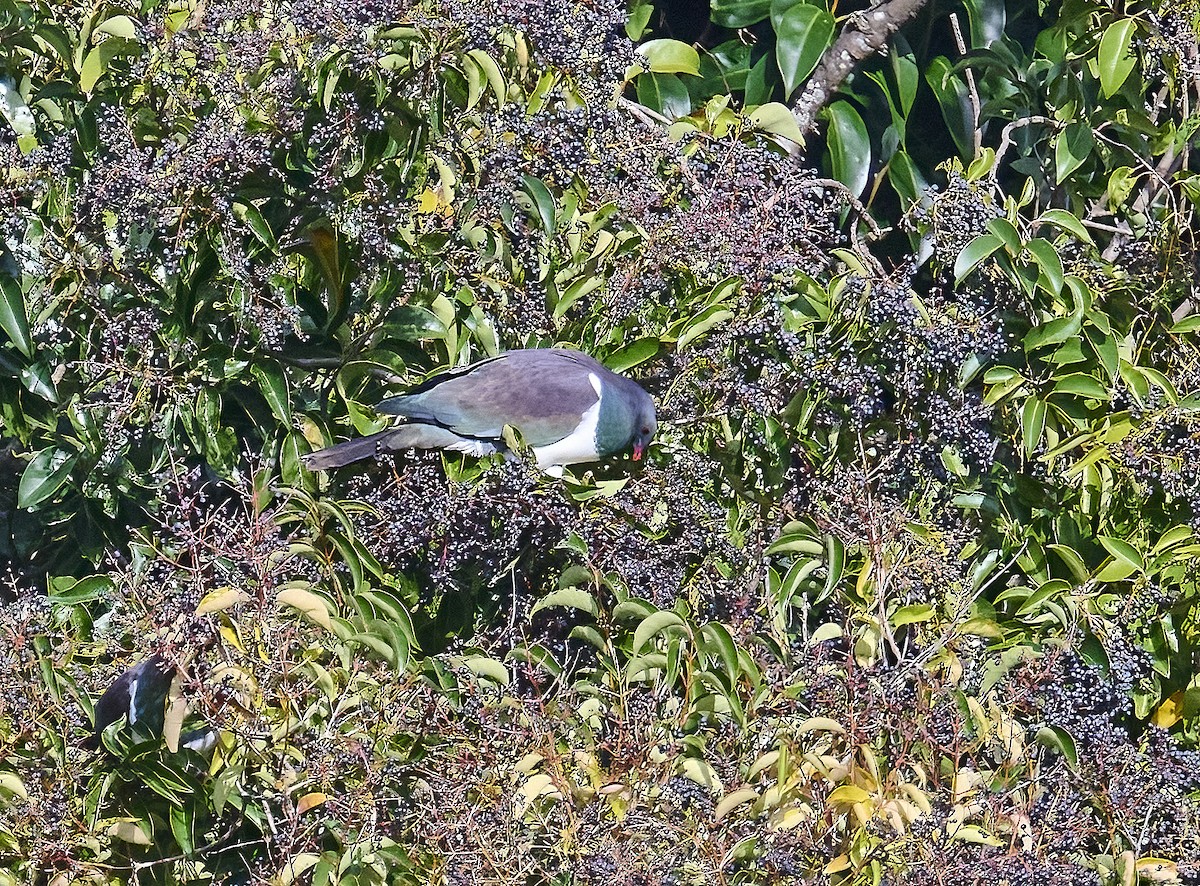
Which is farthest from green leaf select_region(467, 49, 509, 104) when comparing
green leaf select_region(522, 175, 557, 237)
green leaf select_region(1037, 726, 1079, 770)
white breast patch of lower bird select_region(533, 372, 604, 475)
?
green leaf select_region(1037, 726, 1079, 770)

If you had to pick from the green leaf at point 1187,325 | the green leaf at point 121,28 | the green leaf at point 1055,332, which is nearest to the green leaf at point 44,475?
the green leaf at point 121,28

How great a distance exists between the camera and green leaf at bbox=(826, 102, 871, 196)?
2533 millimetres

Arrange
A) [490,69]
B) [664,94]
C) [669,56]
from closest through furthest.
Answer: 1. [490,69]
2. [669,56]
3. [664,94]

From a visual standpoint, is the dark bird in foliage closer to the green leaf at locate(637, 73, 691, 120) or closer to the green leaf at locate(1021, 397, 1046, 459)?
the green leaf at locate(1021, 397, 1046, 459)

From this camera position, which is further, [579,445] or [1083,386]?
[579,445]

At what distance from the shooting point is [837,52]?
2635 millimetres

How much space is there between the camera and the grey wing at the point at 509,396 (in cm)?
198

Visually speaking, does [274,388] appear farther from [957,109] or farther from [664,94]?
[957,109]

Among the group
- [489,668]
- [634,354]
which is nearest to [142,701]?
[489,668]

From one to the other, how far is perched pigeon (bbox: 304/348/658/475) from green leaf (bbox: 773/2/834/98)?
761 mm

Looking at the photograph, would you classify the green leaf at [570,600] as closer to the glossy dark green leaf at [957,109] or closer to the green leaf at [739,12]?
the glossy dark green leaf at [957,109]

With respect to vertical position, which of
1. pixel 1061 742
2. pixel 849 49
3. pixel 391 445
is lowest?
pixel 1061 742

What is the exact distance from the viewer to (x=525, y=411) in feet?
6.95

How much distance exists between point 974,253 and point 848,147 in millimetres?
777
